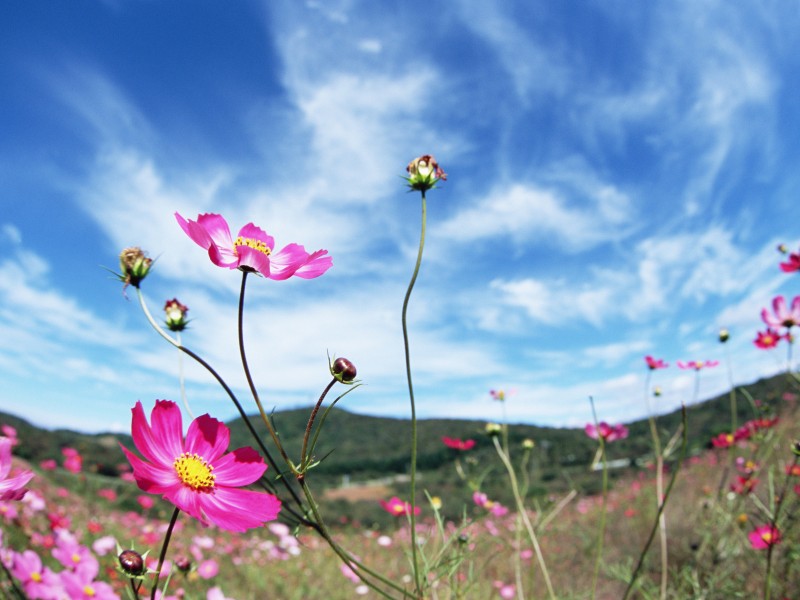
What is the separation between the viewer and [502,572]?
3.38 m

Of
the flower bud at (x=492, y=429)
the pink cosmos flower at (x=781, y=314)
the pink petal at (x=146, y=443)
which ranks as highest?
the pink cosmos flower at (x=781, y=314)

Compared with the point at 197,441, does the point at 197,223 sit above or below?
above

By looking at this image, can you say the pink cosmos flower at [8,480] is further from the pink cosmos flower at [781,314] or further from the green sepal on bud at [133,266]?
the pink cosmos flower at [781,314]

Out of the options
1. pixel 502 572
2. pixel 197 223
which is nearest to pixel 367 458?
pixel 502 572

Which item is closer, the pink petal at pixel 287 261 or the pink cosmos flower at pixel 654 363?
the pink petal at pixel 287 261

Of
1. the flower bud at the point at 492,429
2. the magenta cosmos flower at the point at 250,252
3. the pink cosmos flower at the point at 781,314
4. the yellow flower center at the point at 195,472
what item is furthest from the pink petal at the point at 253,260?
the pink cosmos flower at the point at 781,314

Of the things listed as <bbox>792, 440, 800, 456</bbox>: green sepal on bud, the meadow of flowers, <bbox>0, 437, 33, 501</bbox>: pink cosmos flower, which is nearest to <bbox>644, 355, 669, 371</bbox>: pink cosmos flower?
the meadow of flowers

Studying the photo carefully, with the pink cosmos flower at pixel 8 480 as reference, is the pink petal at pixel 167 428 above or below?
above

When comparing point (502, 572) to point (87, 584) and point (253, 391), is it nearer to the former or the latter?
point (87, 584)

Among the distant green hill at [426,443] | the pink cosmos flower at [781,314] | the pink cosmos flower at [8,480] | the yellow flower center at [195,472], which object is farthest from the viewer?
the distant green hill at [426,443]

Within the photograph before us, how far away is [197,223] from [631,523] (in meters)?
4.19

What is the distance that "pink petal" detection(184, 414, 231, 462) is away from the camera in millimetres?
631

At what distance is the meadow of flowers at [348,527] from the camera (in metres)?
0.57

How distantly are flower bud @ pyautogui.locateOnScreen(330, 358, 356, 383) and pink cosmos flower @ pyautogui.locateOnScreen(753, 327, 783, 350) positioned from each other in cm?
188
